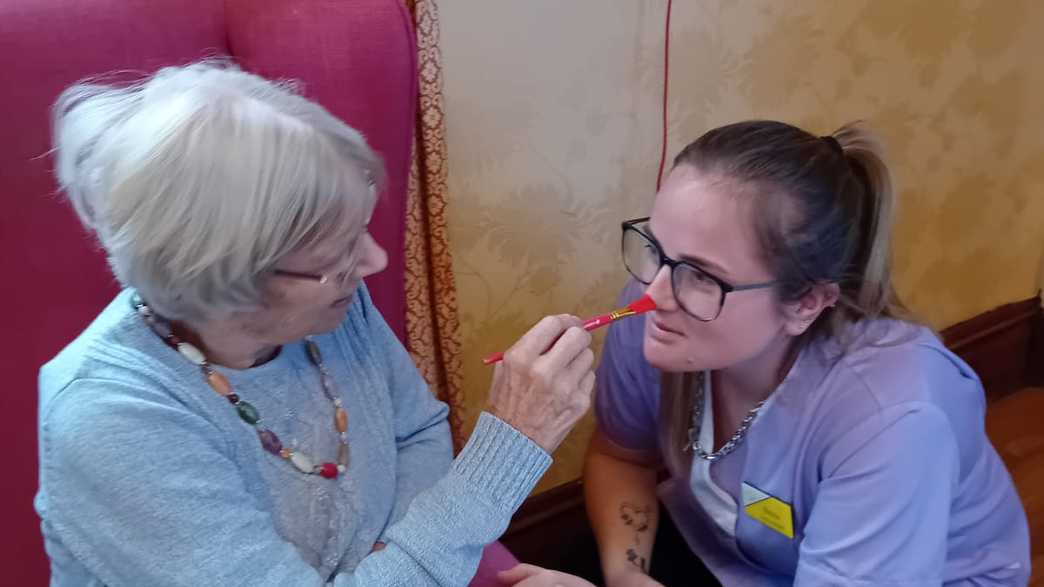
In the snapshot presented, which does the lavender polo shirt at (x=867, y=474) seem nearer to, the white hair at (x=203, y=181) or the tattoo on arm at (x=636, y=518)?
the tattoo on arm at (x=636, y=518)

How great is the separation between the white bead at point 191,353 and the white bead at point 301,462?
0.14 m

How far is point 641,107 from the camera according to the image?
1.59 meters

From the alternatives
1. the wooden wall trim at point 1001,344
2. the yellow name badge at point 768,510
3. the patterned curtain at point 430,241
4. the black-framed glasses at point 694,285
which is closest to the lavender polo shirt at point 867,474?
the yellow name badge at point 768,510

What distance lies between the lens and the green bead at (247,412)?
0.90 metres

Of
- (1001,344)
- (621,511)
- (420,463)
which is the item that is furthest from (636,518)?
(1001,344)

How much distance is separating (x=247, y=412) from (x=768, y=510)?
0.65 m

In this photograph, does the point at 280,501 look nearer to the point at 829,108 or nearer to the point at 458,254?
the point at 458,254

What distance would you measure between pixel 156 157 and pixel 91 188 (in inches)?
3.8

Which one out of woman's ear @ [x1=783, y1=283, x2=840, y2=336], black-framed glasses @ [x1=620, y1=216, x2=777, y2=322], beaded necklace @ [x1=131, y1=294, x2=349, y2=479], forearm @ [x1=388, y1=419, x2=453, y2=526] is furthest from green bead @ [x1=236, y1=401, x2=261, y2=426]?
woman's ear @ [x1=783, y1=283, x2=840, y2=336]

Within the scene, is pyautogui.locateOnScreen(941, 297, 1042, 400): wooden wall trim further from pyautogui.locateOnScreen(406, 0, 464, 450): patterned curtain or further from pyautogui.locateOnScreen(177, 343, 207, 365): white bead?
pyautogui.locateOnScreen(177, 343, 207, 365): white bead

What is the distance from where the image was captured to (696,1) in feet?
5.14

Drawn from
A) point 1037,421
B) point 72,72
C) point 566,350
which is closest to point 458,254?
point 566,350

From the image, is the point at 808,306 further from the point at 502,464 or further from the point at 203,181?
the point at 203,181

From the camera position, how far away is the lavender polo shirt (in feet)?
3.29
